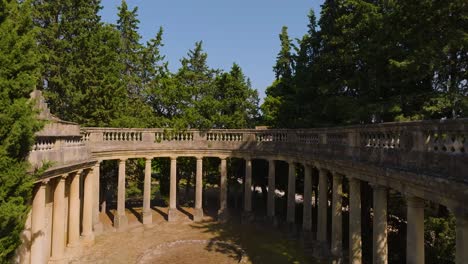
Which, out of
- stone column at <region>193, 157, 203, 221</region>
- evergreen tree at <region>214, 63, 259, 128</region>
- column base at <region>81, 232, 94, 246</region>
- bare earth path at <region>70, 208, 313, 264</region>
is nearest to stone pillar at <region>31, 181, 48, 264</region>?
bare earth path at <region>70, 208, 313, 264</region>

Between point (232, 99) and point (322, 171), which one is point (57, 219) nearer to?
point (322, 171)

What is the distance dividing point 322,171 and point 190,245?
10.2m

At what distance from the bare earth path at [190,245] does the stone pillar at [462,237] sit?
478 inches

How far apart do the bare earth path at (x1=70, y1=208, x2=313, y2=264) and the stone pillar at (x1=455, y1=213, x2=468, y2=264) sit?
39.9ft

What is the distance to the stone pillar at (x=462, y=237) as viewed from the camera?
8.22m

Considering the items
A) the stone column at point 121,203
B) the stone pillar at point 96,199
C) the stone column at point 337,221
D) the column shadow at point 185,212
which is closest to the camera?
the stone column at point 337,221

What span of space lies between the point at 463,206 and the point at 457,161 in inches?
40.0

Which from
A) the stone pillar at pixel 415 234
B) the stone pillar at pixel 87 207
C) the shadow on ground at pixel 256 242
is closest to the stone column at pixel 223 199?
the shadow on ground at pixel 256 242

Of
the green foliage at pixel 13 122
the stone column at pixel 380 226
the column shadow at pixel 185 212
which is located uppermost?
the green foliage at pixel 13 122

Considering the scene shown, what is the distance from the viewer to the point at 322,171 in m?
19.8

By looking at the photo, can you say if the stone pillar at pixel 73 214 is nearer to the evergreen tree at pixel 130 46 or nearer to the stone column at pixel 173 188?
the stone column at pixel 173 188

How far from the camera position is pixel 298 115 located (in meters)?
29.7

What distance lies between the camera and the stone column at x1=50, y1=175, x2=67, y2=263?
56.1ft

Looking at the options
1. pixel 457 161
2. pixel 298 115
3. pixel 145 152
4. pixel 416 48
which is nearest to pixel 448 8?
pixel 416 48
